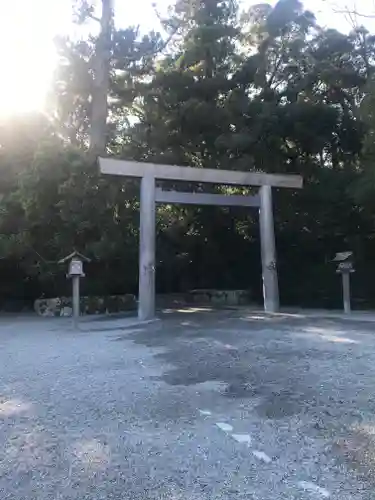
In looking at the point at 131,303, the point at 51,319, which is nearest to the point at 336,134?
the point at 131,303

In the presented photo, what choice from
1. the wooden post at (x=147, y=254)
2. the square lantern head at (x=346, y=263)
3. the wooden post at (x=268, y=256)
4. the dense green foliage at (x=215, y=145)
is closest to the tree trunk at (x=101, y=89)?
the dense green foliage at (x=215, y=145)

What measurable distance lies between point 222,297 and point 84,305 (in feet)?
17.9

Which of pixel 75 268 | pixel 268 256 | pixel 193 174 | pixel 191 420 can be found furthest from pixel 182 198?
pixel 191 420

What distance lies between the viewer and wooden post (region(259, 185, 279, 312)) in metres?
13.2

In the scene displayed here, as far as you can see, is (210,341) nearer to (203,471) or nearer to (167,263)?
(203,471)

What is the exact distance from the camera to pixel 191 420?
400cm

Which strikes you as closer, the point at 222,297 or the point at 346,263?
the point at 346,263

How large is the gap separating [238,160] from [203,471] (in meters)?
13.1

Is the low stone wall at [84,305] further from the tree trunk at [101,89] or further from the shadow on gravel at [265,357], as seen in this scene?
the tree trunk at [101,89]

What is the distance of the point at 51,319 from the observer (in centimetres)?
1314

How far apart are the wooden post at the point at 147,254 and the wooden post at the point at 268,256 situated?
3.05 m

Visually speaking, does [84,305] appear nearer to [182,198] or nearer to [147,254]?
[147,254]

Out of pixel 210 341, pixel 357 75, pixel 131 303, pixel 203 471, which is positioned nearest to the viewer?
pixel 203 471

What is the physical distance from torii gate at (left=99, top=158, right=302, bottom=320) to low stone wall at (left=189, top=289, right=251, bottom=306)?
4.42 metres
